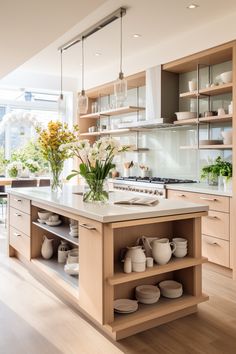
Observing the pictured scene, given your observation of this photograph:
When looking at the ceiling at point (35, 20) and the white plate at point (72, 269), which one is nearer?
the ceiling at point (35, 20)

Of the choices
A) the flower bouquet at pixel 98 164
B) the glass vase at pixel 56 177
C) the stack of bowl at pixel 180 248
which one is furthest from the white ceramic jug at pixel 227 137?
the glass vase at pixel 56 177

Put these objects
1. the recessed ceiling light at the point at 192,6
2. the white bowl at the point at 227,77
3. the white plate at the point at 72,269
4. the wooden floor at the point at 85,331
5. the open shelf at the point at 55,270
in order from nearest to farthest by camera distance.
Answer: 1. the wooden floor at the point at 85,331
2. the open shelf at the point at 55,270
3. the white plate at the point at 72,269
4. the recessed ceiling light at the point at 192,6
5. the white bowl at the point at 227,77

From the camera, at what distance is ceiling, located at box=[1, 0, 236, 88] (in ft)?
9.13

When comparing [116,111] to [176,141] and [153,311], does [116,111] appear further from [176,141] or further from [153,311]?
[153,311]

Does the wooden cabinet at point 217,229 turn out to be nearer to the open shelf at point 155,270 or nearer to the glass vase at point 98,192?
the open shelf at point 155,270

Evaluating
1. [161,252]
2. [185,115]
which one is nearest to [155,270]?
[161,252]

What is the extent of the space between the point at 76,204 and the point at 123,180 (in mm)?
2609

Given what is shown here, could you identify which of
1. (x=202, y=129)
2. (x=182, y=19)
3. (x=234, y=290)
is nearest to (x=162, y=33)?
(x=182, y=19)

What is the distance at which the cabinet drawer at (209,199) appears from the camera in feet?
12.5

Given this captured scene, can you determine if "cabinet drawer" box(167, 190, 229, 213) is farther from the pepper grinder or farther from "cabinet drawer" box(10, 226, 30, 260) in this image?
"cabinet drawer" box(10, 226, 30, 260)

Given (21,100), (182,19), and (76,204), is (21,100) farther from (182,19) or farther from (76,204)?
(76,204)

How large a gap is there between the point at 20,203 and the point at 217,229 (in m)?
2.20

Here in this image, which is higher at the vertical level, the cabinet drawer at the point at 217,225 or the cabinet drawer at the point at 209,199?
the cabinet drawer at the point at 209,199

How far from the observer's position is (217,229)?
3.88 metres
